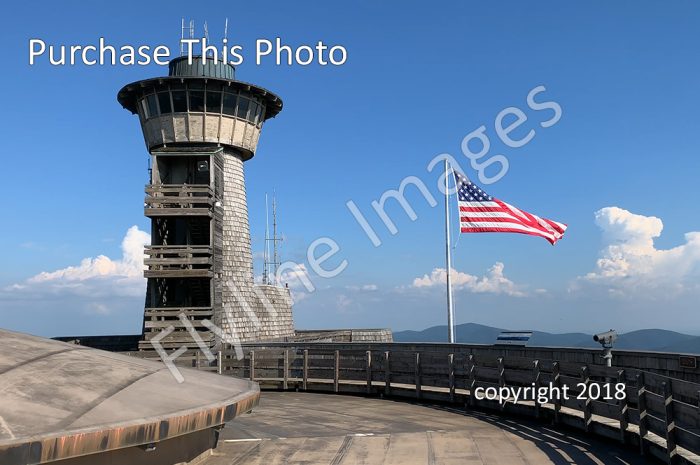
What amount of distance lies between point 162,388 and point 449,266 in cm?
1781

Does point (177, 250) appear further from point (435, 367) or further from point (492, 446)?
point (492, 446)

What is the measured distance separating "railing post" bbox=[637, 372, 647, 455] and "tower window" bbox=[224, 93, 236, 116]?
3102 cm

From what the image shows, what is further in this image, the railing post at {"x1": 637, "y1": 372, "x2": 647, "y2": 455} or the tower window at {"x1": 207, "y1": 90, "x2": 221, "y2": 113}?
the tower window at {"x1": 207, "y1": 90, "x2": 221, "y2": 113}

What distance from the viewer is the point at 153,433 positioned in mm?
5914

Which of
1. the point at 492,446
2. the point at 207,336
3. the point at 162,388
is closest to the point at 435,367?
the point at 492,446

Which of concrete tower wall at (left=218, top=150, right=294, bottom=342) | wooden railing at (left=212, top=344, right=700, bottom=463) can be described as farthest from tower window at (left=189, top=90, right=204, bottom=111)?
wooden railing at (left=212, top=344, right=700, bottom=463)

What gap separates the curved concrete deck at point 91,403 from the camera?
5148 millimetres

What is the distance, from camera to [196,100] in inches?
1431

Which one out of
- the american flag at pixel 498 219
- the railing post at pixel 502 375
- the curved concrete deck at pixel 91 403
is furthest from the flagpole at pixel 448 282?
the curved concrete deck at pixel 91 403

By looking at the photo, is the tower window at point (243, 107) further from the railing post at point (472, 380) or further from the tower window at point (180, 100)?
the railing post at point (472, 380)

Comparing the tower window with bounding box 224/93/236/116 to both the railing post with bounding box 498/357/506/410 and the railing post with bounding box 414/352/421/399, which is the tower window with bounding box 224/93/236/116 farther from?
the railing post with bounding box 498/357/506/410

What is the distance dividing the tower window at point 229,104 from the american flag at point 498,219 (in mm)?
18181

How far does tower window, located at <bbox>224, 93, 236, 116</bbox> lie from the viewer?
3678 cm

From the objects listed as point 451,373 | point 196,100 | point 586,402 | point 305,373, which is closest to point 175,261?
point 196,100
